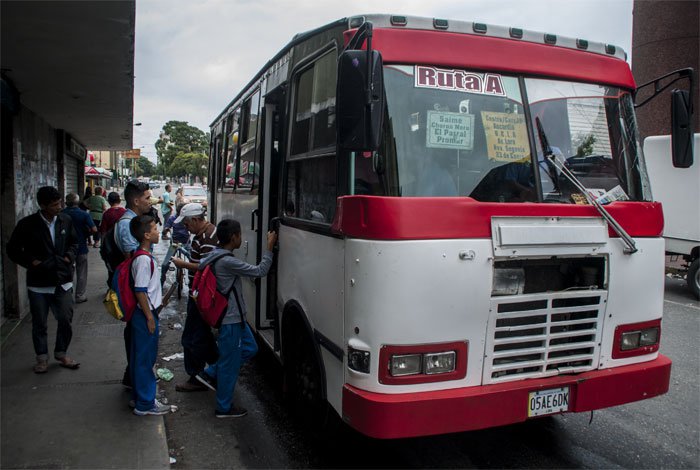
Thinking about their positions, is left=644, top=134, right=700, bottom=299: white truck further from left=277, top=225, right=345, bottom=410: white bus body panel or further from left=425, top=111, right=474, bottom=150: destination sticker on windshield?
left=277, top=225, right=345, bottom=410: white bus body panel

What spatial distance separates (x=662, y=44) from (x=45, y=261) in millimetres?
19903

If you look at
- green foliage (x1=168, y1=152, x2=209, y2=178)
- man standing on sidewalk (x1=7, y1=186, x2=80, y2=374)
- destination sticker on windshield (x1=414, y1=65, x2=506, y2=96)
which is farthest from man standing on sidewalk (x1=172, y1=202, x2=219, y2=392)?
green foliage (x1=168, y1=152, x2=209, y2=178)

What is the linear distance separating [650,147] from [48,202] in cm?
1186

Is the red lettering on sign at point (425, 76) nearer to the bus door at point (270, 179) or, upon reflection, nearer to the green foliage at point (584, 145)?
the green foliage at point (584, 145)

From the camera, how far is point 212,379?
549 cm

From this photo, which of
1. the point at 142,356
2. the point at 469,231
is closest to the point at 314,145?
the point at 469,231

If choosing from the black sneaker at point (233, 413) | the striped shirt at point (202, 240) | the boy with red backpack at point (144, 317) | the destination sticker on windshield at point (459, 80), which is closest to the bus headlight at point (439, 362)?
the destination sticker on windshield at point (459, 80)

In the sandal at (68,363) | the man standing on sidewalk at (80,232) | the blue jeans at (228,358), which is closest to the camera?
the blue jeans at (228,358)

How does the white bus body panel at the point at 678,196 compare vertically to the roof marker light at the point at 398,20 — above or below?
below

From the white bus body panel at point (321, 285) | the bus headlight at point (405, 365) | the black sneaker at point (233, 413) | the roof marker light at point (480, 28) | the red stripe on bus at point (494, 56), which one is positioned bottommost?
the black sneaker at point (233, 413)

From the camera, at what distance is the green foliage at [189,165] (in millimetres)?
88050

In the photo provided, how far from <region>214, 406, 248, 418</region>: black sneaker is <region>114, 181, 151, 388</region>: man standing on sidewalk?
0.99 meters

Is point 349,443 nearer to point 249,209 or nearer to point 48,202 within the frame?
point 249,209

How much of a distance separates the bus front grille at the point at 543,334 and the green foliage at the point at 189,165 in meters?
84.8
